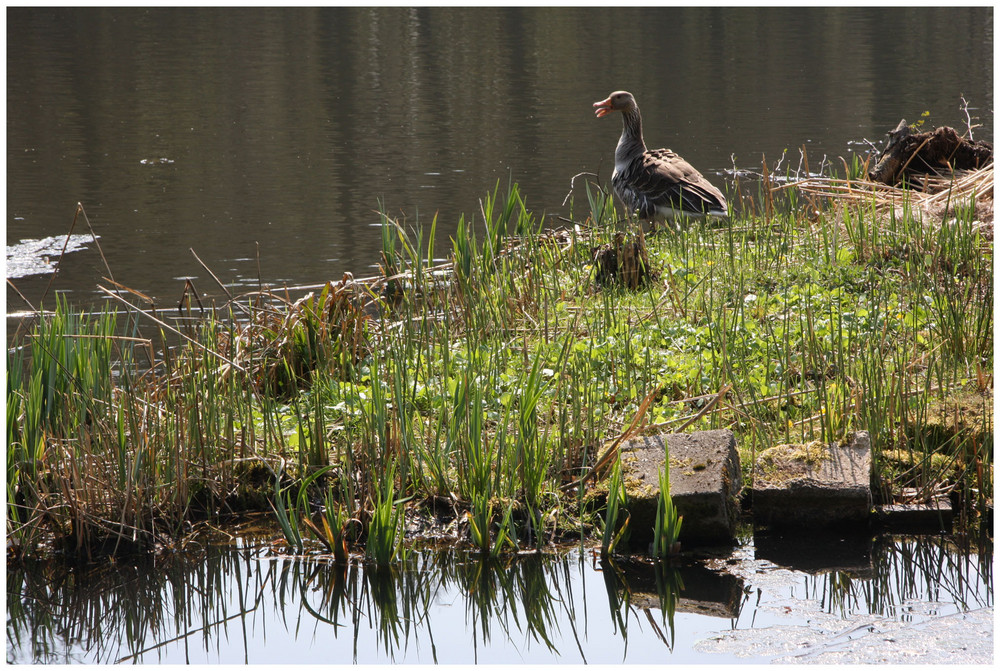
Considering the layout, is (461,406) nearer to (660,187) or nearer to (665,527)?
(665,527)

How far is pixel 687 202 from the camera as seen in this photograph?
7.59 m

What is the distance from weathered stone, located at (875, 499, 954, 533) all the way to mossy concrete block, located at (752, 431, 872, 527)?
0.27ft

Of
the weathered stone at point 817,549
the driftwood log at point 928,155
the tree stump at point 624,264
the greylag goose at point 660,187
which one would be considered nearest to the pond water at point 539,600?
the weathered stone at point 817,549

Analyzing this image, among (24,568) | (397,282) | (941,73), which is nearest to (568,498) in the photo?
(24,568)

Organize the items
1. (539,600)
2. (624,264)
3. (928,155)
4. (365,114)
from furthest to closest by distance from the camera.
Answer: (365,114) → (928,155) → (624,264) → (539,600)

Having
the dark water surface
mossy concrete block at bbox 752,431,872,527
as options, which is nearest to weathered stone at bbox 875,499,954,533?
mossy concrete block at bbox 752,431,872,527

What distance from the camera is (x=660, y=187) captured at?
7852mm

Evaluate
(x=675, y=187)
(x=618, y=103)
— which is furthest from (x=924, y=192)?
(x=618, y=103)

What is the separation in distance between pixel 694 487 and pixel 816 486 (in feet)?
1.50

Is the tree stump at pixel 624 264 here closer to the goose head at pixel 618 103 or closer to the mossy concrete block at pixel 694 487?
the mossy concrete block at pixel 694 487

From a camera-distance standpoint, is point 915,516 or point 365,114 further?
point 365,114

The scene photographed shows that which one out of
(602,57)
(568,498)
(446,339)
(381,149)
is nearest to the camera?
(568,498)

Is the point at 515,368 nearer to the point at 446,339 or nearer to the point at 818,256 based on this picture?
the point at 446,339

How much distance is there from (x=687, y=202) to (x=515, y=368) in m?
3.24
